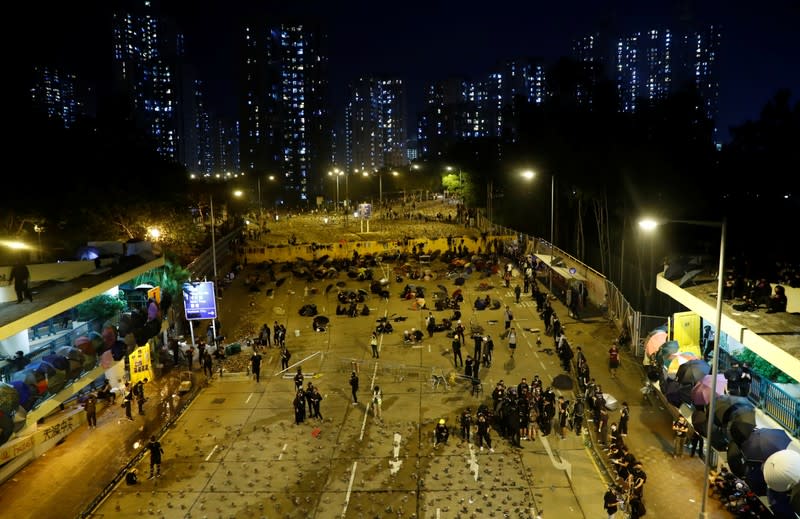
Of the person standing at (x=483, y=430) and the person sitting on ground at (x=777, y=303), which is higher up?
the person sitting on ground at (x=777, y=303)

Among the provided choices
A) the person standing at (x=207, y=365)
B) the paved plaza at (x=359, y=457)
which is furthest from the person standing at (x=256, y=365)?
the person standing at (x=207, y=365)

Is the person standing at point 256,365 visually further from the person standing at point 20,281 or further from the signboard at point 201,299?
the person standing at point 20,281

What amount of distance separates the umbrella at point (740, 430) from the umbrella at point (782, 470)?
3.78ft

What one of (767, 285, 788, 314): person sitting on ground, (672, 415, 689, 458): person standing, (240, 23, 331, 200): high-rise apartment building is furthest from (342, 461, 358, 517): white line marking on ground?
(240, 23, 331, 200): high-rise apartment building

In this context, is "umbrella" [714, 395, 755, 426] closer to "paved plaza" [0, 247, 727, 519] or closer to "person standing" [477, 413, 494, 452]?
"paved plaza" [0, 247, 727, 519]

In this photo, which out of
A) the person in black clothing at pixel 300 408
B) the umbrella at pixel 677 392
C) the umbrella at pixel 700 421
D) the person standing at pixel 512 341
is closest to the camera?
the umbrella at pixel 700 421

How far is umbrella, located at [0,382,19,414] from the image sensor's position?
15.5 m

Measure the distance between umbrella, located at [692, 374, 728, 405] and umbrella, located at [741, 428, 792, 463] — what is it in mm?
2231

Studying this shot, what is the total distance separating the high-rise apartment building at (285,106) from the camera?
17575 centimetres

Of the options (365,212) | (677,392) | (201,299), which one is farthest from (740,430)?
(365,212)

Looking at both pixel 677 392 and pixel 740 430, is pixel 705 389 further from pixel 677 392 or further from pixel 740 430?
pixel 740 430

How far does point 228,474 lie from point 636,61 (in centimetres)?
18502

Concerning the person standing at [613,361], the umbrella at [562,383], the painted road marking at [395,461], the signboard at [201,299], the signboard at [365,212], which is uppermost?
the signboard at [365,212]

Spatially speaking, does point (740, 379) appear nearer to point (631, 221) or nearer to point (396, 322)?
point (396, 322)
